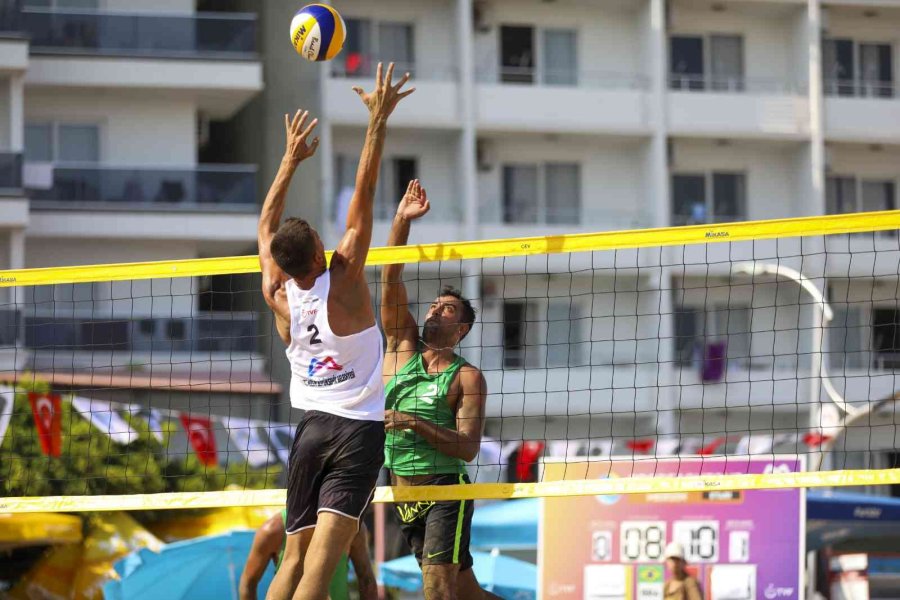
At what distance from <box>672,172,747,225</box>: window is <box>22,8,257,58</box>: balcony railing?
1030cm

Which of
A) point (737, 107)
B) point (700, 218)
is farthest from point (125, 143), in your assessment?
point (737, 107)

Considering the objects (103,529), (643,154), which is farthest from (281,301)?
(643,154)

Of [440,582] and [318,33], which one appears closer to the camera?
[440,582]

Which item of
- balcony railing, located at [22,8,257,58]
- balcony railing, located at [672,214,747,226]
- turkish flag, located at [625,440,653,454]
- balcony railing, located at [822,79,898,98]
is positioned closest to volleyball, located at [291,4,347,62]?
turkish flag, located at [625,440,653,454]

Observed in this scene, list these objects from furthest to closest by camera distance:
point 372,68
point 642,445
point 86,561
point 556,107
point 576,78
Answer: point 576,78 < point 556,107 < point 372,68 < point 642,445 < point 86,561

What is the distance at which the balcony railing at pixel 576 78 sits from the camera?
31.8m

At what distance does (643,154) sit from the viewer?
31.7 metres

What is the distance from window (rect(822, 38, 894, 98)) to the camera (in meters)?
33.3

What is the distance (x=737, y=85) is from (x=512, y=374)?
874 cm

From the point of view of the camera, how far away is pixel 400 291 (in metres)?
7.75

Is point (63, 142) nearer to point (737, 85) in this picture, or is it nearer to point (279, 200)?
point (737, 85)

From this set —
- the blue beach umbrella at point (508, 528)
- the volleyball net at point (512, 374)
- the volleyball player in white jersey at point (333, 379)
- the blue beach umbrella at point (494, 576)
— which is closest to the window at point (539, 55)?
the volleyball net at point (512, 374)

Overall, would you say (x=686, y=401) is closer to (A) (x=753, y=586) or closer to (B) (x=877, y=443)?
(B) (x=877, y=443)

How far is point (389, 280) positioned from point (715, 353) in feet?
78.1
